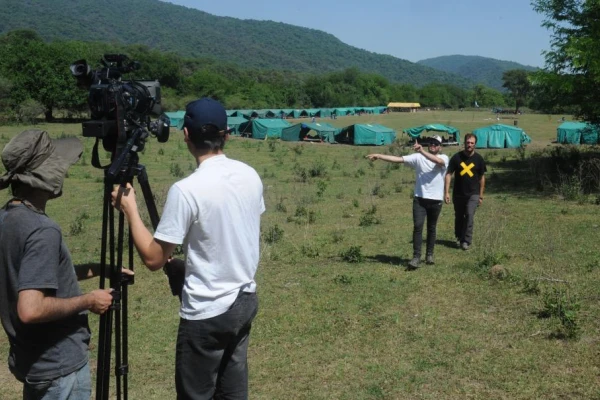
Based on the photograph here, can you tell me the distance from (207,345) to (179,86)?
100 m


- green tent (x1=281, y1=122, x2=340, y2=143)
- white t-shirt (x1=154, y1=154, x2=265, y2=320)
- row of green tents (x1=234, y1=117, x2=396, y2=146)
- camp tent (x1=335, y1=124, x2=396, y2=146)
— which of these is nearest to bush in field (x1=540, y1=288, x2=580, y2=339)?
white t-shirt (x1=154, y1=154, x2=265, y2=320)

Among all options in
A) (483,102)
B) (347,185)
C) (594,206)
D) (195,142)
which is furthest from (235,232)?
(483,102)

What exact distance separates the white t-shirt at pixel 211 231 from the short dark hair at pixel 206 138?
0.06 m

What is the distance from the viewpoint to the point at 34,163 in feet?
8.58

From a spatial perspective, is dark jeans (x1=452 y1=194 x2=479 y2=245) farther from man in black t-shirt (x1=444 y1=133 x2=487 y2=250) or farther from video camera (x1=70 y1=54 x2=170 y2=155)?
video camera (x1=70 y1=54 x2=170 y2=155)

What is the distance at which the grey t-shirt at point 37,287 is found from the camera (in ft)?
8.27

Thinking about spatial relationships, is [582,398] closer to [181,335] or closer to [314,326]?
[314,326]

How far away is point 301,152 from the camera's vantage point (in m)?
35.3

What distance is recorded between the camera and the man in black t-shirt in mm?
10148

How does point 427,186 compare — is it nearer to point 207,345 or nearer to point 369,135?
point 207,345

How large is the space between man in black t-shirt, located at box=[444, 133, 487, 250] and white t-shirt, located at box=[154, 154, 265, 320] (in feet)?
25.0

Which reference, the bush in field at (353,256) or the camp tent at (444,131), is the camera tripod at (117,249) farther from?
the camp tent at (444,131)

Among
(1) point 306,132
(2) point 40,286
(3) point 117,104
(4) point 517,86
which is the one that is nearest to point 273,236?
(3) point 117,104

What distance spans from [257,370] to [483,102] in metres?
158
